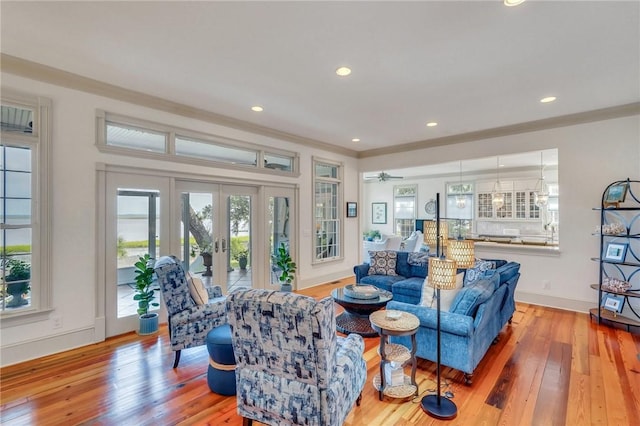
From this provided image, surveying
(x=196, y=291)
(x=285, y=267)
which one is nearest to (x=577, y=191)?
(x=285, y=267)

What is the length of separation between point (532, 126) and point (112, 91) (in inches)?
235

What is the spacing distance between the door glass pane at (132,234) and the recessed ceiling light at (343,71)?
2.78 metres

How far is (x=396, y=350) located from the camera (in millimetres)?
2439

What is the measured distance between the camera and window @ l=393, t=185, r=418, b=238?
420 inches

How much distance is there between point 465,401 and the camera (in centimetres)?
229

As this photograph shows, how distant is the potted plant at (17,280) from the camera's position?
9.45ft

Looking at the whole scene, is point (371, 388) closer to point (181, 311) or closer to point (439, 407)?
point (439, 407)

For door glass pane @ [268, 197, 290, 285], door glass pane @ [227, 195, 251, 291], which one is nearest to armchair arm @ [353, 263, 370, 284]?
door glass pane @ [268, 197, 290, 285]

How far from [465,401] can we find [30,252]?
169 inches

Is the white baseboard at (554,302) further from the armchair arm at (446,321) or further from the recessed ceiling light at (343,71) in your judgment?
the recessed ceiling light at (343,71)

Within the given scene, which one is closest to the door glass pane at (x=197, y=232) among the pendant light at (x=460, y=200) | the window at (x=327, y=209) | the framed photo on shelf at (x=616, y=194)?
the window at (x=327, y=209)

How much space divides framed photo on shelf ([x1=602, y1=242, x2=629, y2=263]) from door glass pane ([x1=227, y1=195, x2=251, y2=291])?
5.22 metres

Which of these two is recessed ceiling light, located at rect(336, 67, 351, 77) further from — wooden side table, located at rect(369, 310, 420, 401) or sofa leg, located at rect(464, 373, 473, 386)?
sofa leg, located at rect(464, 373, 473, 386)

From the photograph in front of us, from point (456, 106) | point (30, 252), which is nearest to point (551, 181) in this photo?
point (456, 106)
